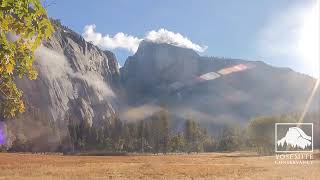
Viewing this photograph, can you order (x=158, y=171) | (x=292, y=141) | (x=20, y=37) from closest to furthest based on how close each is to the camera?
1. (x=20, y=37)
2. (x=158, y=171)
3. (x=292, y=141)

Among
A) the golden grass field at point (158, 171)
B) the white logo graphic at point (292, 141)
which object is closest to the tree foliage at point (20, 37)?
the golden grass field at point (158, 171)

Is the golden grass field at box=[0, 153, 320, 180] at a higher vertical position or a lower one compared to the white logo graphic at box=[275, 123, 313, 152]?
lower

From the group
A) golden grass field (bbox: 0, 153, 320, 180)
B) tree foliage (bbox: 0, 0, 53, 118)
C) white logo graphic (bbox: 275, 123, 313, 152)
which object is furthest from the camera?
white logo graphic (bbox: 275, 123, 313, 152)

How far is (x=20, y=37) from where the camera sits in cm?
848

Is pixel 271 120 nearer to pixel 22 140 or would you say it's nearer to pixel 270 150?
pixel 270 150

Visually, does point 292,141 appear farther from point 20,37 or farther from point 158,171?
point 20,37

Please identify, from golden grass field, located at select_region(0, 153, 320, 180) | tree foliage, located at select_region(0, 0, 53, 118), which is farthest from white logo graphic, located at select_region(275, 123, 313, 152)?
tree foliage, located at select_region(0, 0, 53, 118)

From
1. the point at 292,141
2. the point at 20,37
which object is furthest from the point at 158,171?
the point at 292,141

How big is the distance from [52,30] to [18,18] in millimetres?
→ 563

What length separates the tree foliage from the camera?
753cm

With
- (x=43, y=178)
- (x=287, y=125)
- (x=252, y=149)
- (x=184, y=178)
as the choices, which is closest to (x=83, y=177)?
(x=43, y=178)

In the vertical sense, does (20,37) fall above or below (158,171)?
above

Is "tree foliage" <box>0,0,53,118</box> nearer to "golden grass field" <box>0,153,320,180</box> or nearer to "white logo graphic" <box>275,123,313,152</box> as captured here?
"golden grass field" <box>0,153,320,180</box>

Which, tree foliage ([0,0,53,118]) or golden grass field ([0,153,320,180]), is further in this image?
golden grass field ([0,153,320,180])
